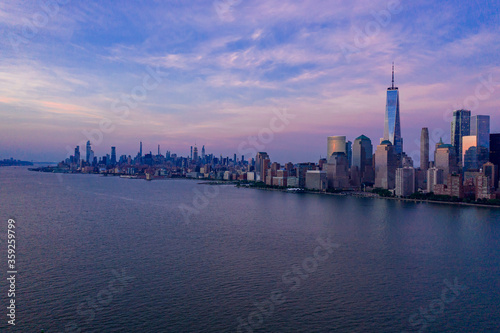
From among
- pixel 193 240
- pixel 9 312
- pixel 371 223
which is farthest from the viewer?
pixel 371 223

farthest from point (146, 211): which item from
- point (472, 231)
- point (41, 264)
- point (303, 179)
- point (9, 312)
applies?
point (303, 179)

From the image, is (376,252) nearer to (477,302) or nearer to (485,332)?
(477,302)

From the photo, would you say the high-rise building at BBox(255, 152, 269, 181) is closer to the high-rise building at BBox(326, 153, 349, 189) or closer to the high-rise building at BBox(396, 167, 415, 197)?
the high-rise building at BBox(326, 153, 349, 189)

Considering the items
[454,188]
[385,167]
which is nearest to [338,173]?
[385,167]

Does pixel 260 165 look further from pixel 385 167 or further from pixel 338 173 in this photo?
pixel 385 167

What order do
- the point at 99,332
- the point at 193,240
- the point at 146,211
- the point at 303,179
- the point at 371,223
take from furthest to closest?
the point at 303,179
the point at 146,211
the point at 371,223
the point at 193,240
the point at 99,332

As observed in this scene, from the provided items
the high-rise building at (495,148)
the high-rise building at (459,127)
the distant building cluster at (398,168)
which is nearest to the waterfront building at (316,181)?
the distant building cluster at (398,168)

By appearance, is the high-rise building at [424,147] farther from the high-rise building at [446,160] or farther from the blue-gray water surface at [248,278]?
the blue-gray water surface at [248,278]
